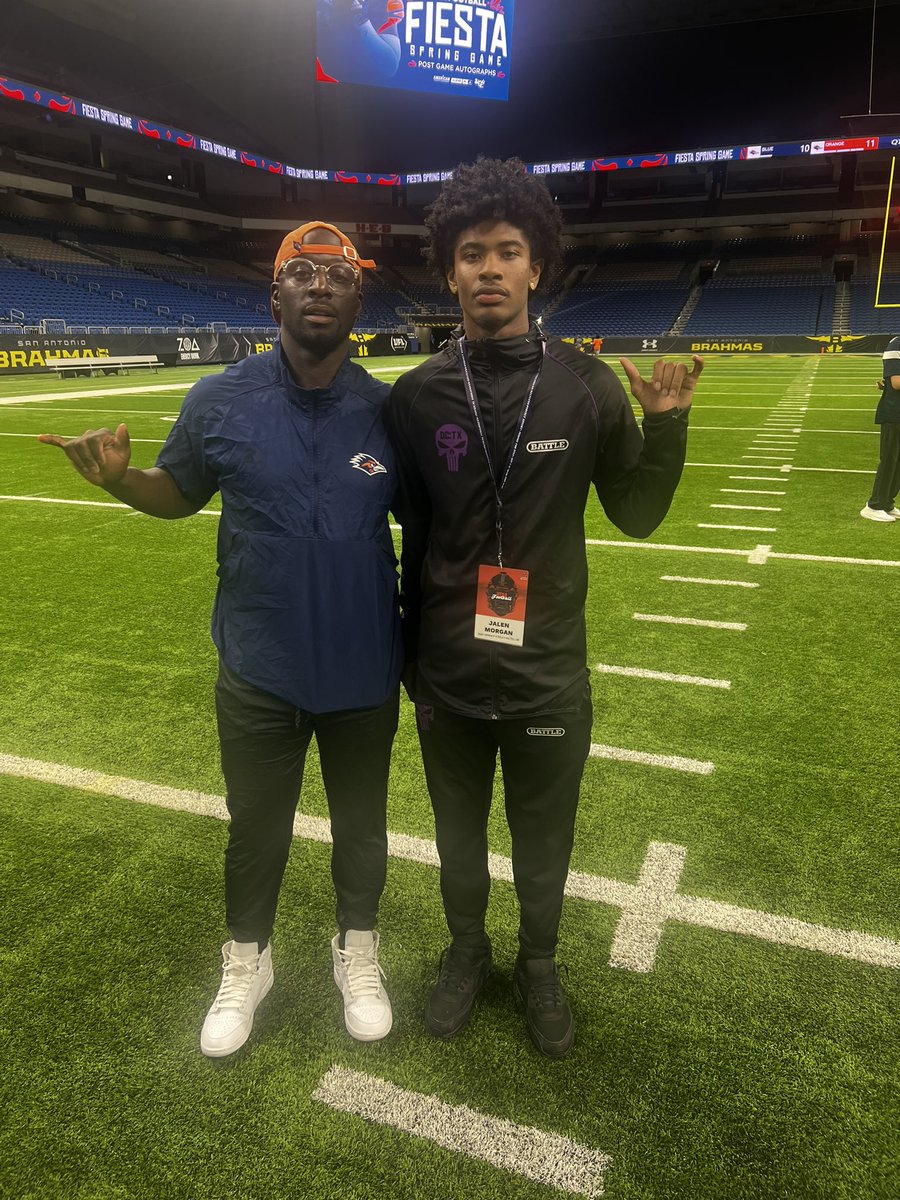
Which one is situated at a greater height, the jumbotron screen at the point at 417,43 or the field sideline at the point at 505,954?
the jumbotron screen at the point at 417,43

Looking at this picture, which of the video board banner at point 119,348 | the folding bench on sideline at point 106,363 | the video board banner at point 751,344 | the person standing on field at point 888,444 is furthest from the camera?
the video board banner at point 751,344

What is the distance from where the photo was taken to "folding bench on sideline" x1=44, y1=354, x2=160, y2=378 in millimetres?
24594

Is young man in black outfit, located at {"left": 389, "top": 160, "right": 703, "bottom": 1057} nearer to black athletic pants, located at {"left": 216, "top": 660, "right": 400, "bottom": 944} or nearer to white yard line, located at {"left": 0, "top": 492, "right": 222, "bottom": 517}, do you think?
black athletic pants, located at {"left": 216, "top": 660, "right": 400, "bottom": 944}

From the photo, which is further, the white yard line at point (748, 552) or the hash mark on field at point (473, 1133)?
the white yard line at point (748, 552)

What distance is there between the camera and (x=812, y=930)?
8.38ft

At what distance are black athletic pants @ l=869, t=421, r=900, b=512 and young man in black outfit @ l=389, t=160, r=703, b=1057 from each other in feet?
21.6

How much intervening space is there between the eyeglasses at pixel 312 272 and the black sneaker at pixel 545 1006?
1.96 meters

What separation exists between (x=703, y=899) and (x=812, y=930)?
347 millimetres

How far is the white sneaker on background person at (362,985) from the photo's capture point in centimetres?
217

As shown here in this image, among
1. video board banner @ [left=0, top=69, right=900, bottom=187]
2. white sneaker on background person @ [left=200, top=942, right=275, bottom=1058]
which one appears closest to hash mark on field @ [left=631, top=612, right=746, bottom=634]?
white sneaker on background person @ [left=200, top=942, right=275, bottom=1058]

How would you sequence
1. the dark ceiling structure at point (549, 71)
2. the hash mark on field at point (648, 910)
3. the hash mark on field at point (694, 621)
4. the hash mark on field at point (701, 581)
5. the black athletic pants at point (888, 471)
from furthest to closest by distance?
the dark ceiling structure at point (549, 71) → the black athletic pants at point (888, 471) → the hash mark on field at point (701, 581) → the hash mark on field at point (694, 621) → the hash mark on field at point (648, 910)

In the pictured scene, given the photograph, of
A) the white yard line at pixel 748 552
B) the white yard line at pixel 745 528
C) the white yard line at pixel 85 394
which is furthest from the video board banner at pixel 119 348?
the white yard line at pixel 748 552

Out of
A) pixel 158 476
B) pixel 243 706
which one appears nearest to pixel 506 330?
pixel 158 476

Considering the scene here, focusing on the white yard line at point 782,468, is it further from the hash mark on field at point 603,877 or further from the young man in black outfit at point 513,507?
the young man in black outfit at point 513,507
